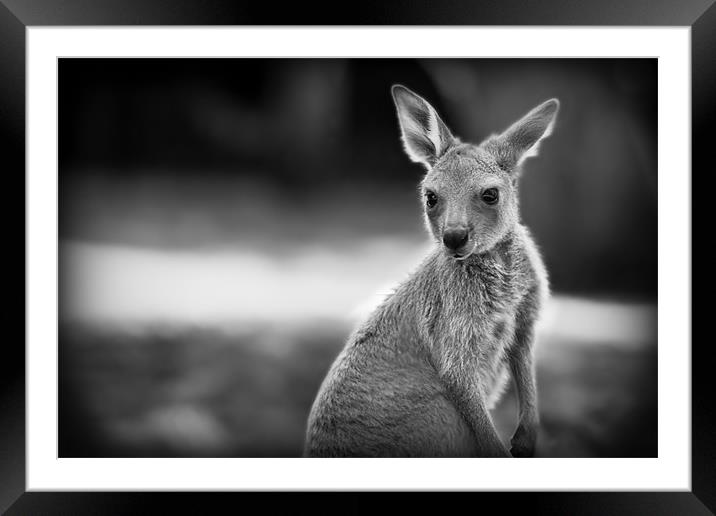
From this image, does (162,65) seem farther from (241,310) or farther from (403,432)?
(403,432)

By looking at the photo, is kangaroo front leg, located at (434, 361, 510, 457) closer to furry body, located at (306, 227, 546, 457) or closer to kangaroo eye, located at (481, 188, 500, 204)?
furry body, located at (306, 227, 546, 457)

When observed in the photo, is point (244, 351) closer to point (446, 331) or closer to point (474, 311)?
point (446, 331)

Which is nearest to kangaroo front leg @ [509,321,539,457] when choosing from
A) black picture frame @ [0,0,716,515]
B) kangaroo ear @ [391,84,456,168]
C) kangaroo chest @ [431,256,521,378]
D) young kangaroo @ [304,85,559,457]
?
young kangaroo @ [304,85,559,457]

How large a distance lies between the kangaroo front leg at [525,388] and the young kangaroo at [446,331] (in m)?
0.01

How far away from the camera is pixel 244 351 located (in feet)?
13.6

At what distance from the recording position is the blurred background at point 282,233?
4.03 m

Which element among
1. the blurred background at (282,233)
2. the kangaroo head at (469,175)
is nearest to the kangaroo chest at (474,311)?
the kangaroo head at (469,175)

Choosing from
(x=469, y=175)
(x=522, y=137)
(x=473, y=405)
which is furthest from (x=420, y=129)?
(x=473, y=405)

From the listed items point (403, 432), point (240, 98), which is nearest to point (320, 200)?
point (240, 98)

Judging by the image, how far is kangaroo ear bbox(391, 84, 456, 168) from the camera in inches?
135

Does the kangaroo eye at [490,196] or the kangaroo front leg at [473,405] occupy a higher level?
the kangaroo eye at [490,196]

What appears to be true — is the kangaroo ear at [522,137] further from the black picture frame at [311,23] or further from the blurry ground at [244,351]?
the blurry ground at [244,351]

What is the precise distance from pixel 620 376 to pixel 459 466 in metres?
1.19

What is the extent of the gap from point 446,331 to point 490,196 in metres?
0.72
